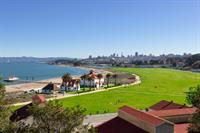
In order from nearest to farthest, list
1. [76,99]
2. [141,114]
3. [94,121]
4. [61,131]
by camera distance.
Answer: [61,131]
[141,114]
[94,121]
[76,99]

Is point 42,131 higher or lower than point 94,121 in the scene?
higher

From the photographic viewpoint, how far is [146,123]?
35.4 meters

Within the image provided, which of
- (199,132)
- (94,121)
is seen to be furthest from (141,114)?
(94,121)

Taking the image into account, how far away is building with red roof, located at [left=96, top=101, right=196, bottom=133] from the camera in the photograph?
3428cm

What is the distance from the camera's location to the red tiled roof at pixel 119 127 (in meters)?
36.8

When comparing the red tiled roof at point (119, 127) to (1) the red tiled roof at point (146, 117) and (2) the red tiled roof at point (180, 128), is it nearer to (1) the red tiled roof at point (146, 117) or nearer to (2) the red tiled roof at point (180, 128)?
(1) the red tiled roof at point (146, 117)

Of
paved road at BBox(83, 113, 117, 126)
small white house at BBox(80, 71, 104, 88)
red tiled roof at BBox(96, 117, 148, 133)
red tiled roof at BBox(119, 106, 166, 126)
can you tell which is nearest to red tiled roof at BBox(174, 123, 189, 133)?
red tiled roof at BBox(119, 106, 166, 126)

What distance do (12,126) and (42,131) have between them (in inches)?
77.4

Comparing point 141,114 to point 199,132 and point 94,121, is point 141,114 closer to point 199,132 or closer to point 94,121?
point 199,132

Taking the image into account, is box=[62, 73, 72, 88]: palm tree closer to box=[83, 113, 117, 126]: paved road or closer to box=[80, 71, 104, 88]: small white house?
box=[80, 71, 104, 88]: small white house

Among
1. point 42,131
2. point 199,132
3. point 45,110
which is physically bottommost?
point 199,132

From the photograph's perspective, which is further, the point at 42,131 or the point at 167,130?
the point at 167,130

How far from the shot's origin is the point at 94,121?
5184cm

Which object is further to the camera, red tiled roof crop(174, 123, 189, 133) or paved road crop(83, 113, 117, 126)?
paved road crop(83, 113, 117, 126)
